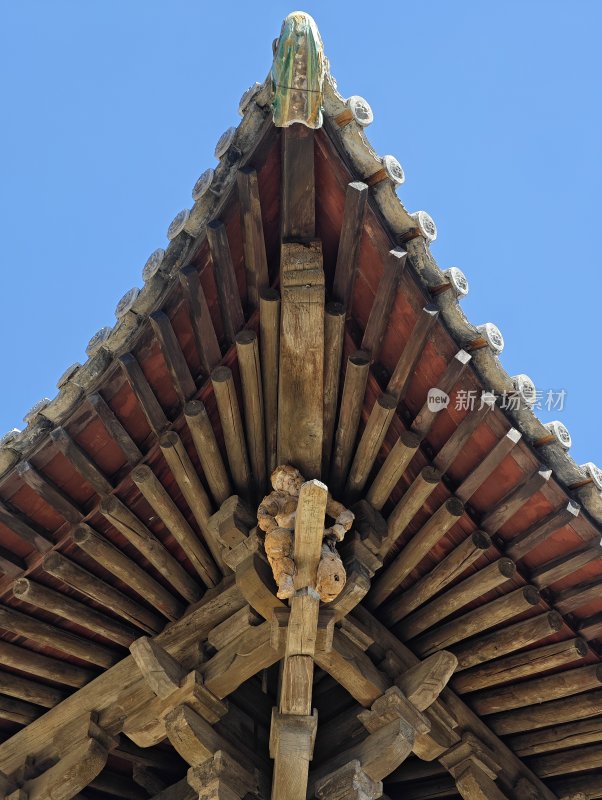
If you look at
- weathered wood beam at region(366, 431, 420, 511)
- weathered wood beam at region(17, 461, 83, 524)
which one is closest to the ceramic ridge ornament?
weathered wood beam at region(366, 431, 420, 511)

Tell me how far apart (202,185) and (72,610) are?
353 centimetres

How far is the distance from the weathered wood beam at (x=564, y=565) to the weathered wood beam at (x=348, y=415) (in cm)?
165

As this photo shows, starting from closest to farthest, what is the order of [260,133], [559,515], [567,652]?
[260,133]
[559,515]
[567,652]

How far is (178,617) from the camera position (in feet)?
31.9

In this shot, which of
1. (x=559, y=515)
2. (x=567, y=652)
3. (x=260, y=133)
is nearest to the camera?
(x=260, y=133)

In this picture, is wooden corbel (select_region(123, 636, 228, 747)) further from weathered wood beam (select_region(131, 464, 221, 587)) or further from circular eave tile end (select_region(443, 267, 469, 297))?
circular eave tile end (select_region(443, 267, 469, 297))

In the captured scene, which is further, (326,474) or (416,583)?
(416,583)

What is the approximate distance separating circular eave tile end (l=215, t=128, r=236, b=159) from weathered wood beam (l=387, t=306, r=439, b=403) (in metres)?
1.69

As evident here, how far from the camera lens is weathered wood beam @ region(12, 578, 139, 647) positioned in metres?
9.41

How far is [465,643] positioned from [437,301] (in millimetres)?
3007

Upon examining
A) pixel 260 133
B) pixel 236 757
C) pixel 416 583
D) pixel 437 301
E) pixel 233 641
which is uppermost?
pixel 260 133

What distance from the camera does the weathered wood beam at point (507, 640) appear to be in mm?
9305

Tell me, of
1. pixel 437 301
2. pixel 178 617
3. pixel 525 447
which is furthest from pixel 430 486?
pixel 178 617

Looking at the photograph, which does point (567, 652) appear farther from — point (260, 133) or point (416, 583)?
point (260, 133)
